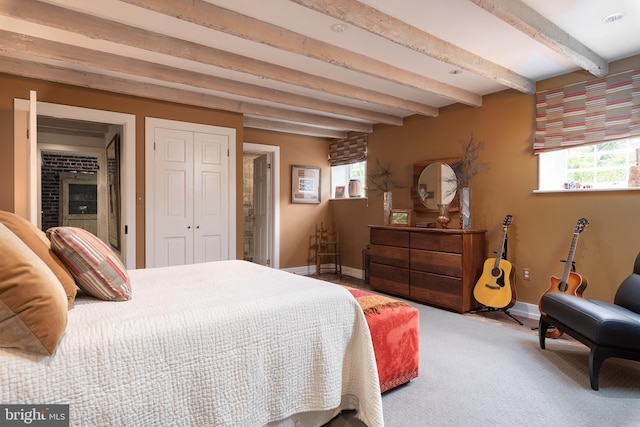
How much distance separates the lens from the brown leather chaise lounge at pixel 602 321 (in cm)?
208

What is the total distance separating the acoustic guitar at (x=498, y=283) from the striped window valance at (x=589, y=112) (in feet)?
3.08

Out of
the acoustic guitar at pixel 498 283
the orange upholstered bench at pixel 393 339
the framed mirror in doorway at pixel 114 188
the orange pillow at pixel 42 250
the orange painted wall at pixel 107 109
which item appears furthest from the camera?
the framed mirror in doorway at pixel 114 188

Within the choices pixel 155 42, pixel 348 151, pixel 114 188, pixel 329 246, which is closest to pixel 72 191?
pixel 114 188

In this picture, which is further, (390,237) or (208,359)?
(390,237)

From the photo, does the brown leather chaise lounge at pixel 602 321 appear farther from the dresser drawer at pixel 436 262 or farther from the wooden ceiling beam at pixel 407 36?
the wooden ceiling beam at pixel 407 36

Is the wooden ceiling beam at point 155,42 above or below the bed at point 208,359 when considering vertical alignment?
above

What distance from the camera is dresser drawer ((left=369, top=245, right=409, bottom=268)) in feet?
14.1

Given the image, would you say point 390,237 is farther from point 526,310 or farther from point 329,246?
point 329,246

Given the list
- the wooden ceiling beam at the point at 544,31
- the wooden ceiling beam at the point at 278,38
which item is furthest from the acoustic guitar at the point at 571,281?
the wooden ceiling beam at the point at 278,38

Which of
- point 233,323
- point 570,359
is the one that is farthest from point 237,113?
point 570,359

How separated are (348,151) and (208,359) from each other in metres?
4.97

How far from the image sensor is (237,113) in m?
4.55

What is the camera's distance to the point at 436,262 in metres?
3.92

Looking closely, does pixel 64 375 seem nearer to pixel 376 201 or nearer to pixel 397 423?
pixel 397 423
